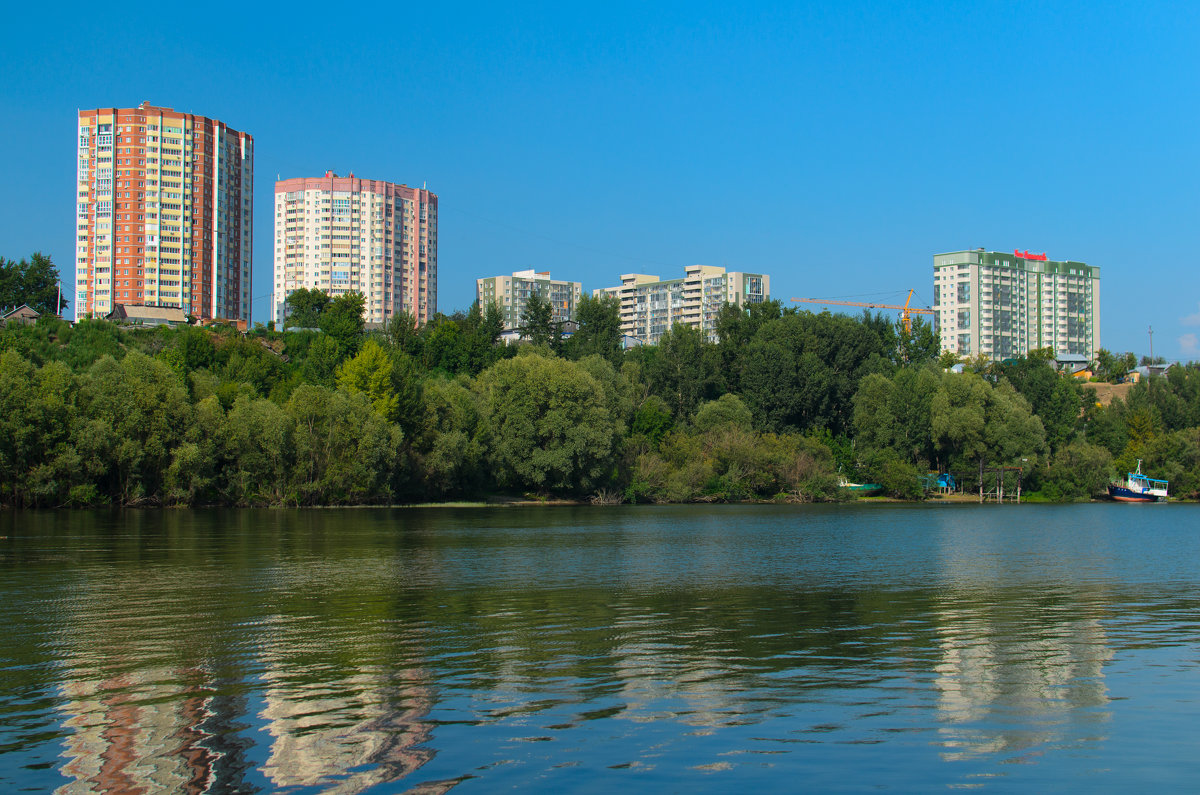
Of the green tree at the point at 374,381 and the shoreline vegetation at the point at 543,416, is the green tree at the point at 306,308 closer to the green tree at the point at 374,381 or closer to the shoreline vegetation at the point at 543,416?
the shoreline vegetation at the point at 543,416

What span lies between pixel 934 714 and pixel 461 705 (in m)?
6.44

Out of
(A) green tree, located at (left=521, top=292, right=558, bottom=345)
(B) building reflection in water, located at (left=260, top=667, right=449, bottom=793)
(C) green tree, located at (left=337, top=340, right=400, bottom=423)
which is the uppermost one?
(A) green tree, located at (left=521, top=292, right=558, bottom=345)

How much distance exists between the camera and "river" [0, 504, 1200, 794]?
36.1 ft

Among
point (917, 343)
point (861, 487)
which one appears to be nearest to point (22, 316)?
point (861, 487)

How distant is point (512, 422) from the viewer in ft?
296

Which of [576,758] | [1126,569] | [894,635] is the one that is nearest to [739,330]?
[1126,569]

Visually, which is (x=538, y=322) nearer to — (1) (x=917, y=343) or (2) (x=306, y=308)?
(2) (x=306, y=308)

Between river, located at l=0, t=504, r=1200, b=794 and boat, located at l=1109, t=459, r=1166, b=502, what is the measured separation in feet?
291

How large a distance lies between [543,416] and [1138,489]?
72212mm

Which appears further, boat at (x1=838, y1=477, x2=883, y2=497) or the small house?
boat at (x1=838, y1=477, x2=883, y2=497)

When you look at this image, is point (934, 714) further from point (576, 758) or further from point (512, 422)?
point (512, 422)

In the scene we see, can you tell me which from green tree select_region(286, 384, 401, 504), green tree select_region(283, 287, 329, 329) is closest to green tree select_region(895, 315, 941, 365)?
green tree select_region(283, 287, 329, 329)

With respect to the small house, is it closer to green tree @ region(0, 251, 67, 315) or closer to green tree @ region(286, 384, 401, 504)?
green tree @ region(0, 251, 67, 315)

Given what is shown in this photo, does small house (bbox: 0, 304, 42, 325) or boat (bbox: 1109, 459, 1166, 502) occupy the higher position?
small house (bbox: 0, 304, 42, 325)
